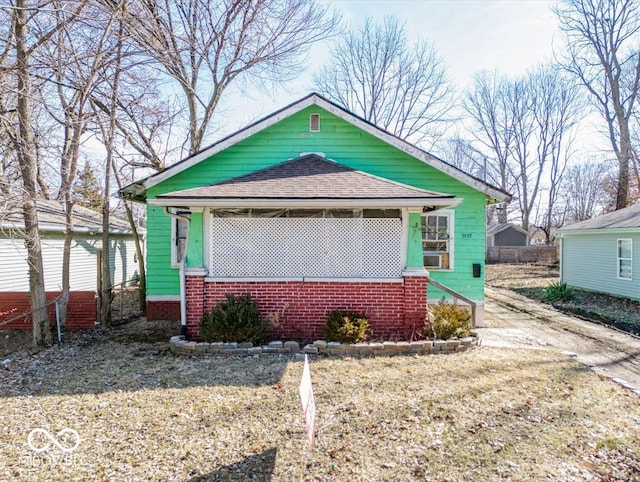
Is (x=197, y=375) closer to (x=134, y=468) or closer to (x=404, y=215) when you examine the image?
(x=134, y=468)

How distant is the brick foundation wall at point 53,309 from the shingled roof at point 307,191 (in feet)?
11.6

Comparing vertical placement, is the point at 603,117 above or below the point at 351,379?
above

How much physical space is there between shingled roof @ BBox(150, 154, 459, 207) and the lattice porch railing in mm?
513

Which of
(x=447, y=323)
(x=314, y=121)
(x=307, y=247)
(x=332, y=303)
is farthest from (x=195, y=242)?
(x=447, y=323)

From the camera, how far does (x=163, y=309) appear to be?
9.54 metres

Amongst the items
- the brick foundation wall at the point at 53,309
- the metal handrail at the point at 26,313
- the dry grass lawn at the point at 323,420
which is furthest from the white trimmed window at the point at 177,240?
the dry grass lawn at the point at 323,420

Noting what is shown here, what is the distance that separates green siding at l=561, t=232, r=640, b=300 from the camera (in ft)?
42.3

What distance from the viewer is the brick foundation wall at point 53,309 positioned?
797cm

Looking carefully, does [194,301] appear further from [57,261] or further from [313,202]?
[57,261]

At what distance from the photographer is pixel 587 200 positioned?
5181 centimetres

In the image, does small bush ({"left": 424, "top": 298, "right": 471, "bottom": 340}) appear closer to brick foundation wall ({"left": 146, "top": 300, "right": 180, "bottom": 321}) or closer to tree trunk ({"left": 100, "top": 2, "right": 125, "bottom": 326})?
brick foundation wall ({"left": 146, "top": 300, "right": 180, "bottom": 321})

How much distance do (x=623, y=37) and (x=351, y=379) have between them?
2915 centimetres

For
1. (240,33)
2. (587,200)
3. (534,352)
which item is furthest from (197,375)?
(587,200)

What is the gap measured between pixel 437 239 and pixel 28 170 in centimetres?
873
